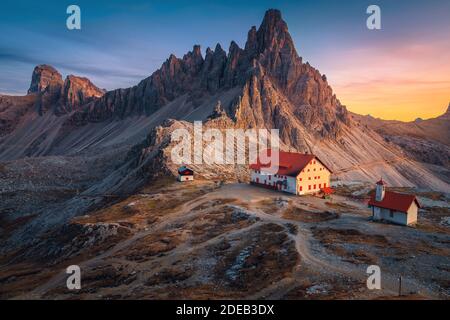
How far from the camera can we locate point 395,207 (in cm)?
5522

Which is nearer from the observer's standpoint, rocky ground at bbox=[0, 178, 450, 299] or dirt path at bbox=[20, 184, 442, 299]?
dirt path at bbox=[20, 184, 442, 299]

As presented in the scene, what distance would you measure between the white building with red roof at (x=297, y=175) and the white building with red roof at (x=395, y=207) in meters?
20.0

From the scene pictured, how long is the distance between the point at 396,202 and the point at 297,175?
2348cm

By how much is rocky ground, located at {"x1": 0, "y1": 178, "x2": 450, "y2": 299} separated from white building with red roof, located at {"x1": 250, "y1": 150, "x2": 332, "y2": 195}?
12.3 ft

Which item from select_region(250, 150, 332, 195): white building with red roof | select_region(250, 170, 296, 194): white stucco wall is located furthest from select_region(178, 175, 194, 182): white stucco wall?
select_region(250, 150, 332, 195): white building with red roof

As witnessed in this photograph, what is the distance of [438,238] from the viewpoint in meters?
47.2

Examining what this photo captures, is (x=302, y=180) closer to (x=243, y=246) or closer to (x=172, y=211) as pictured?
(x=172, y=211)

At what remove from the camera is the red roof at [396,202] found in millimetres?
54188

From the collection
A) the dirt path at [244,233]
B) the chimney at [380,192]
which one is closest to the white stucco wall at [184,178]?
the dirt path at [244,233]

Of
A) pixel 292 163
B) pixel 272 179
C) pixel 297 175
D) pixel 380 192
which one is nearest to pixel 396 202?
pixel 380 192

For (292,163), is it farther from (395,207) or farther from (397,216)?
(397,216)

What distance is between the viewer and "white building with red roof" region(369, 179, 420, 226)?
2133 inches

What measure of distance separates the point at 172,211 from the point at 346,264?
37977 millimetres

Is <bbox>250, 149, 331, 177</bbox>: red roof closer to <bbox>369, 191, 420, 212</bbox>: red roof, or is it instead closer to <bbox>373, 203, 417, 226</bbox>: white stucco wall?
<bbox>369, 191, 420, 212</bbox>: red roof
